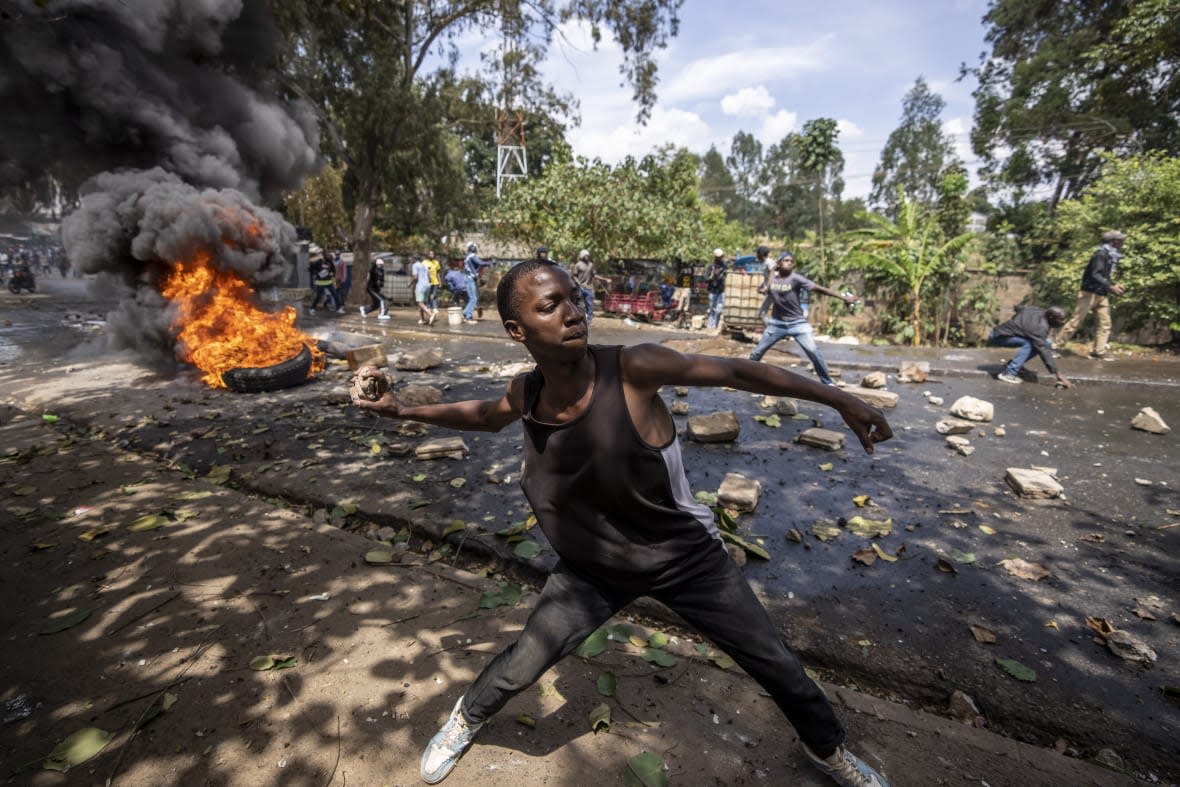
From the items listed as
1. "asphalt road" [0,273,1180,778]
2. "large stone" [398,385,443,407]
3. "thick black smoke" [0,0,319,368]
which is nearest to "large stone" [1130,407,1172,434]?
"asphalt road" [0,273,1180,778]

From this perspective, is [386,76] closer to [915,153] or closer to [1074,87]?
[1074,87]

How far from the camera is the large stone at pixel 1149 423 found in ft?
19.4

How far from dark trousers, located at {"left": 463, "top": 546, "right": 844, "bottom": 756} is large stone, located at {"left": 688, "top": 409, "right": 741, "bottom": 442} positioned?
3.59m

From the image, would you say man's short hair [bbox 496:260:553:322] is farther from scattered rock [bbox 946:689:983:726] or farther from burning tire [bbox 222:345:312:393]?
burning tire [bbox 222:345:312:393]

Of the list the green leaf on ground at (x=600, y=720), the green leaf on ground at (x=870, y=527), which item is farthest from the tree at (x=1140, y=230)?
the green leaf on ground at (x=600, y=720)

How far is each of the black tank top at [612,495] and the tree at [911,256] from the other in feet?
44.0

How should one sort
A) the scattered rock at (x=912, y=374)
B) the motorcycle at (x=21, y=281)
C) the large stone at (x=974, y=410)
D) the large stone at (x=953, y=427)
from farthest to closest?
the motorcycle at (x=21, y=281) → the scattered rock at (x=912, y=374) → the large stone at (x=974, y=410) → the large stone at (x=953, y=427)

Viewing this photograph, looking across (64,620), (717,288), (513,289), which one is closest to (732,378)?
(513,289)

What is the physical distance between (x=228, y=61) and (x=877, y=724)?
15.3m

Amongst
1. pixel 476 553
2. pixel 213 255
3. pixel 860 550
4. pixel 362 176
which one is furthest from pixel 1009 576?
pixel 362 176

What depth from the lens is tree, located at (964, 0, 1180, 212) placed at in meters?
13.1

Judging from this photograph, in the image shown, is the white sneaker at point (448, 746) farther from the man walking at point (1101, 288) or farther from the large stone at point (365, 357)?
the man walking at point (1101, 288)

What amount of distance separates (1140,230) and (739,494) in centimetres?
1207

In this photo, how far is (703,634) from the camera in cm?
174
